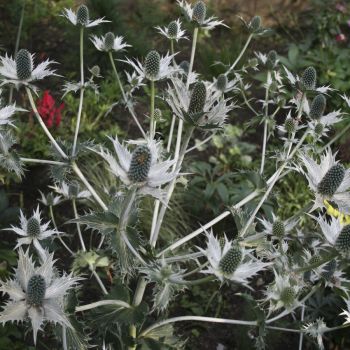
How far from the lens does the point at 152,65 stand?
61.3 inches

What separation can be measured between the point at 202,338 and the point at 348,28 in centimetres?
356

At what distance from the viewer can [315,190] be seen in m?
1.37

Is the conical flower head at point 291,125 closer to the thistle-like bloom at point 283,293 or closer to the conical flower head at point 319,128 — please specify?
the conical flower head at point 319,128

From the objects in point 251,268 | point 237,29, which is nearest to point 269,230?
point 251,268

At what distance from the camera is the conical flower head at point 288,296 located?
137 centimetres

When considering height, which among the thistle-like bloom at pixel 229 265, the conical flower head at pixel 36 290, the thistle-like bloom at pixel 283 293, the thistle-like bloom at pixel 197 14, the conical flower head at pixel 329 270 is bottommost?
the conical flower head at pixel 329 270

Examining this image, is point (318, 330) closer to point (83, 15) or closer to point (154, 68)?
point (154, 68)

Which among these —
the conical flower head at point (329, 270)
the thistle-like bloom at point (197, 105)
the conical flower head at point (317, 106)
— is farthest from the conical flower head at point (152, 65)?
the conical flower head at point (329, 270)

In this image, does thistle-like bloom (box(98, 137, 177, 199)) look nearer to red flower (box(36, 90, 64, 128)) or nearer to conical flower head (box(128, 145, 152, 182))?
conical flower head (box(128, 145, 152, 182))

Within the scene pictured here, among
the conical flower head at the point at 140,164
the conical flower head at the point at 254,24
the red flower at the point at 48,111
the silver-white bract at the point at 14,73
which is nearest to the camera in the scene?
the conical flower head at the point at 140,164

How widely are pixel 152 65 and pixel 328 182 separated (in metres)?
0.64

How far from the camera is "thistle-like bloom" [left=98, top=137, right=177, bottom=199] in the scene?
116cm

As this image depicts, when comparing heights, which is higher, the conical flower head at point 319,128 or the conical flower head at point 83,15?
the conical flower head at point 83,15

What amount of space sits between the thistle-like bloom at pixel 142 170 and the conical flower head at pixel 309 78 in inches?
28.9
